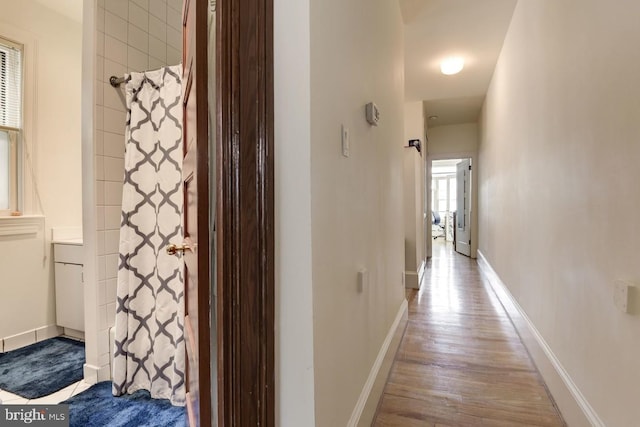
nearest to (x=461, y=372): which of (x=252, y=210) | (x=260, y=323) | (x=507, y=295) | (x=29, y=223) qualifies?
(x=507, y=295)

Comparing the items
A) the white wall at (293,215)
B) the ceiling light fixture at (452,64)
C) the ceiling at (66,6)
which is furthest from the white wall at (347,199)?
the ceiling at (66,6)

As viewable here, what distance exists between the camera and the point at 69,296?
2.58 meters

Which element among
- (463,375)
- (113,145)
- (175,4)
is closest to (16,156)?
(113,145)

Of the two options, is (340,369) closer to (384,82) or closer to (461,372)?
(461,372)

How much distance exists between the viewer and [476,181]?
612 cm

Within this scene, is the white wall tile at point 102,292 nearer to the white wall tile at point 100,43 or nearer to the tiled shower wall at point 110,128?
the tiled shower wall at point 110,128

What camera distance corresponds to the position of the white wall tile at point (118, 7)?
193cm

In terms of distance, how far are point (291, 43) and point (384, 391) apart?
1.85m

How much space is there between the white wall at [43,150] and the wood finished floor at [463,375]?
9.24ft

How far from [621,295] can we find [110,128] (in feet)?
8.79

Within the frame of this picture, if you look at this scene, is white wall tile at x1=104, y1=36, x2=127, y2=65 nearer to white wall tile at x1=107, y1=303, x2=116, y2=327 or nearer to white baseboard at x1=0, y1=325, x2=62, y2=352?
white wall tile at x1=107, y1=303, x2=116, y2=327

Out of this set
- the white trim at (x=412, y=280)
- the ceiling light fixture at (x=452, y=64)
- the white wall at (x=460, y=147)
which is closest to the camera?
the ceiling light fixture at (x=452, y=64)

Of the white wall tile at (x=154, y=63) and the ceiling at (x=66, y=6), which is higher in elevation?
the ceiling at (x=66, y=6)

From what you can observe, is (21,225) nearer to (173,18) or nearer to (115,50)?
(115,50)
